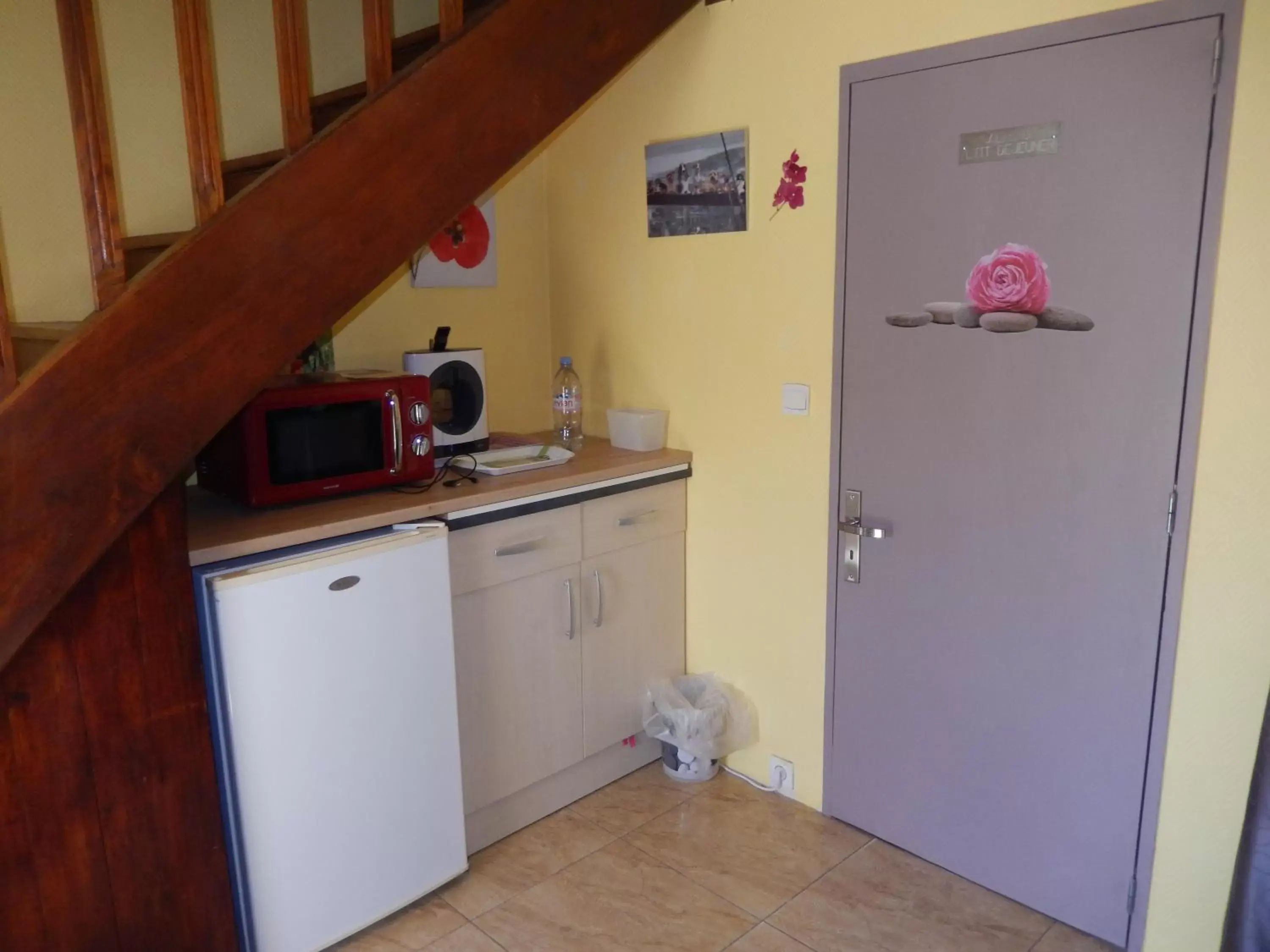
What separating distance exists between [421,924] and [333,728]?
0.59 metres

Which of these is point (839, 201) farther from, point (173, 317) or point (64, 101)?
point (64, 101)

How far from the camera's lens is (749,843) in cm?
251

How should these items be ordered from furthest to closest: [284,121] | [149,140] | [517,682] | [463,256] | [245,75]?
1. [463,256]
2. [517,682]
3. [245,75]
4. [149,140]
5. [284,121]

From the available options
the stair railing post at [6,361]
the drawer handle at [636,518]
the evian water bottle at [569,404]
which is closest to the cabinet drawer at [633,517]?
the drawer handle at [636,518]

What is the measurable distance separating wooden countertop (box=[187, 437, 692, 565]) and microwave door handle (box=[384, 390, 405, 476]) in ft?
0.23

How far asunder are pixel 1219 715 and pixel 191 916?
2.17 metres

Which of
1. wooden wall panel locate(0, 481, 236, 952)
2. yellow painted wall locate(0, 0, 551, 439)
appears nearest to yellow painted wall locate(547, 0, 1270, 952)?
yellow painted wall locate(0, 0, 551, 439)

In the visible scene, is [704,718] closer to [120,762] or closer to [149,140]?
[120,762]

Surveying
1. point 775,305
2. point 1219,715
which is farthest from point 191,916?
point 1219,715

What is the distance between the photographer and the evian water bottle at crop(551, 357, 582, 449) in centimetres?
291

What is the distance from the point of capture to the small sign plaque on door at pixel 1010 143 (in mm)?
1937

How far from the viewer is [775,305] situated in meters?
2.50

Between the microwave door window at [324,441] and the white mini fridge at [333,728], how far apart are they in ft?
0.68

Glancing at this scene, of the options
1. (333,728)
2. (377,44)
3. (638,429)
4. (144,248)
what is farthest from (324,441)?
(638,429)
